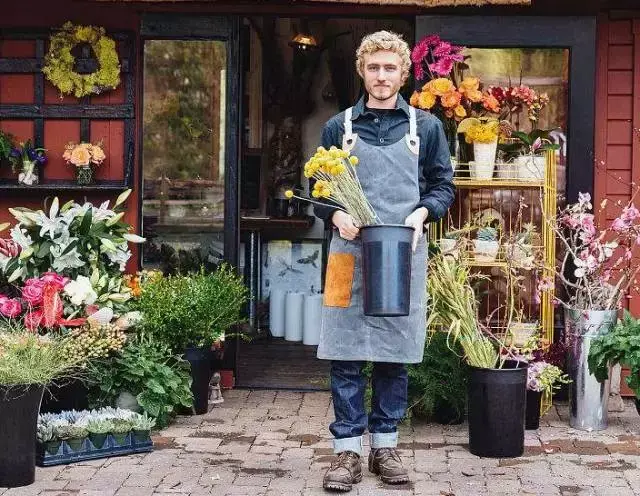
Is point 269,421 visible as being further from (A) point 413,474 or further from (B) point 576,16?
(B) point 576,16

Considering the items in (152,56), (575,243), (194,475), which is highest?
(152,56)

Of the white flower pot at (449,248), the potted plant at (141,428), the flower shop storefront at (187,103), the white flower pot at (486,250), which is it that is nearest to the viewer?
the potted plant at (141,428)

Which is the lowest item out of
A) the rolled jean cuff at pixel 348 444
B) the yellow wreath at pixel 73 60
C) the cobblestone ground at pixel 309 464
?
the cobblestone ground at pixel 309 464

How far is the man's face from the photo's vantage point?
5.20 metres

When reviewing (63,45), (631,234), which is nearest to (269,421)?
(631,234)

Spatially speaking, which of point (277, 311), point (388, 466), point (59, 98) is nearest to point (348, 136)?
point (388, 466)

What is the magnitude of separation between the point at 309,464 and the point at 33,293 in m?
1.75

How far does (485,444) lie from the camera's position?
19.5 feet

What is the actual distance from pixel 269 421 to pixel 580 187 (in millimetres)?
2536

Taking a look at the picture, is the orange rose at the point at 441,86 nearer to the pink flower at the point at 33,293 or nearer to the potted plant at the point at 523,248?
the potted plant at the point at 523,248

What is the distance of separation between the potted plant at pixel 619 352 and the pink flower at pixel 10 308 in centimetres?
327

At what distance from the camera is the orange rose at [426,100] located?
6730 millimetres

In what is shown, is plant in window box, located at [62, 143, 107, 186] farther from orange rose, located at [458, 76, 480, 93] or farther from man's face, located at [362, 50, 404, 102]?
man's face, located at [362, 50, 404, 102]

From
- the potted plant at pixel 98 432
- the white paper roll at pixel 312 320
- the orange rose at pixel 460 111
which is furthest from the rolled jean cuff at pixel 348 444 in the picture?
the white paper roll at pixel 312 320
